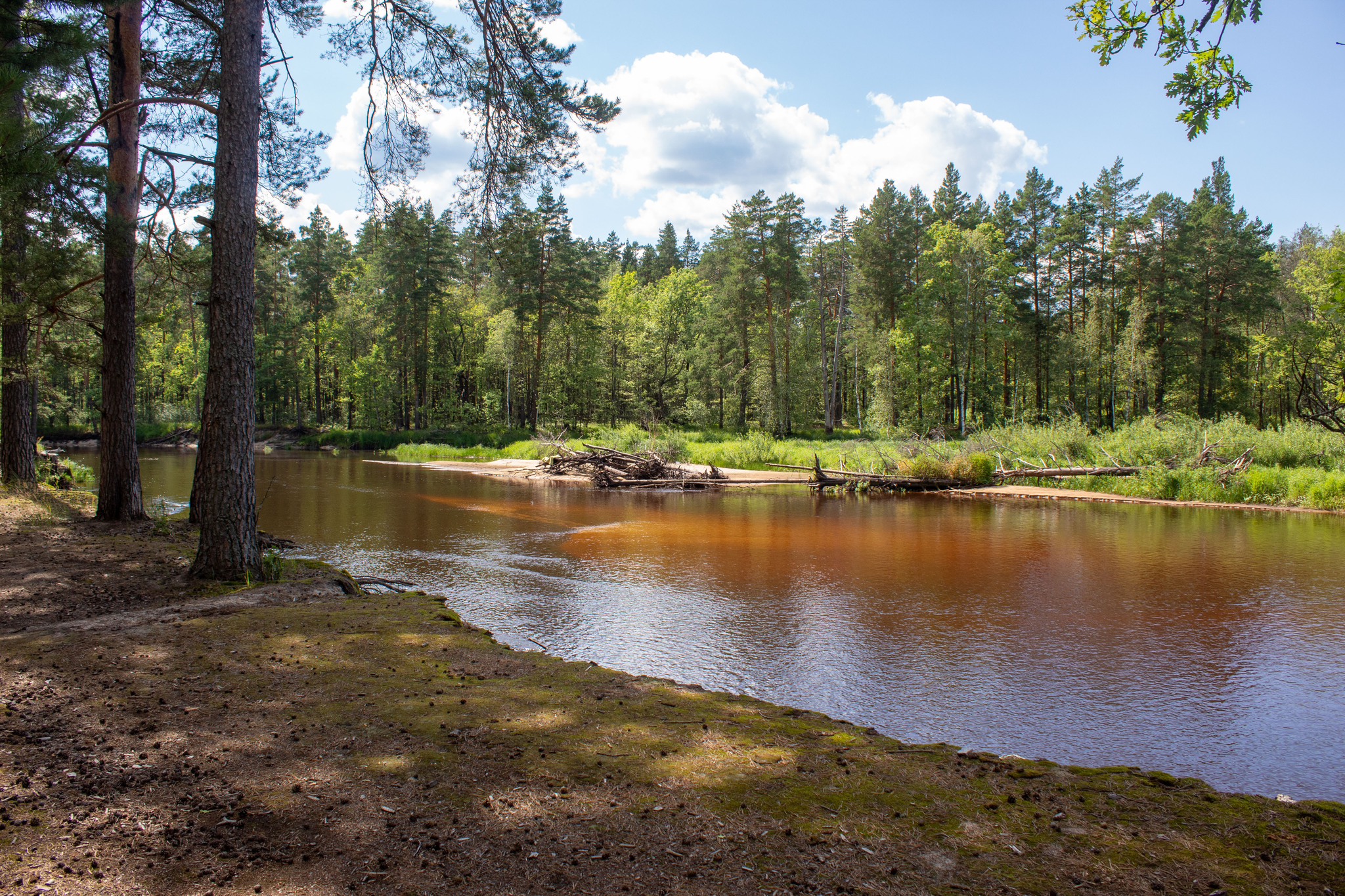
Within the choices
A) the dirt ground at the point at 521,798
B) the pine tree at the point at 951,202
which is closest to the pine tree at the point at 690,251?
the pine tree at the point at 951,202

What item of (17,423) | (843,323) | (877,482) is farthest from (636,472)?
(843,323)

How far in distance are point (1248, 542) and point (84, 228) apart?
2173 centimetres

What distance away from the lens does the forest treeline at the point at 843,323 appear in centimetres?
4088

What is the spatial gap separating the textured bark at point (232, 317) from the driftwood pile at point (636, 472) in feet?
62.7

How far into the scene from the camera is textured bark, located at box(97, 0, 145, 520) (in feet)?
32.8

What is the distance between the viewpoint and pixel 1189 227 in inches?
1617

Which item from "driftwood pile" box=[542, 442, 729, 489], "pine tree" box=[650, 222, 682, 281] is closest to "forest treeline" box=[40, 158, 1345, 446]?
"driftwood pile" box=[542, 442, 729, 489]

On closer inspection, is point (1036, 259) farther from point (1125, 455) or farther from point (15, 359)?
point (15, 359)

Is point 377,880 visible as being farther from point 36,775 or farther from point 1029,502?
point 1029,502

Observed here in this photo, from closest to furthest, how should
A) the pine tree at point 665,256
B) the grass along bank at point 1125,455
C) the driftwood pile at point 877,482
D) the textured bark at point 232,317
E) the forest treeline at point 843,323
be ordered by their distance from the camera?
the textured bark at point 232,317, the grass along bank at point 1125,455, the driftwood pile at point 877,482, the forest treeline at point 843,323, the pine tree at point 665,256

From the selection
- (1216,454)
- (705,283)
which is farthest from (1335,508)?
(705,283)

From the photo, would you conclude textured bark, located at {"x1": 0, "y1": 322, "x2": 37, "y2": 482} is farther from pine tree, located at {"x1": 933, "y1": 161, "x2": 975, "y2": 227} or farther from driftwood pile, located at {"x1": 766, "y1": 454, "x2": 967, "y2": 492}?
pine tree, located at {"x1": 933, "y1": 161, "x2": 975, "y2": 227}

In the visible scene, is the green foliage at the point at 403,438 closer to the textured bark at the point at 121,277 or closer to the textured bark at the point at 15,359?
the textured bark at the point at 15,359

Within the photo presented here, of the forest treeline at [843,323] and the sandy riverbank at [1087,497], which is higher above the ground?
the forest treeline at [843,323]
